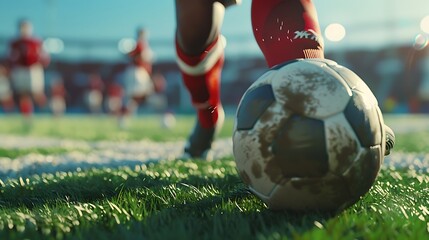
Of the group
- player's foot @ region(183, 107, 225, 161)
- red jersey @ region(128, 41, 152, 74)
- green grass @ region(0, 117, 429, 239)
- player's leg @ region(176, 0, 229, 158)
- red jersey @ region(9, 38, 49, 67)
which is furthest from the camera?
red jersey @ region(128, 41, 152, 74)

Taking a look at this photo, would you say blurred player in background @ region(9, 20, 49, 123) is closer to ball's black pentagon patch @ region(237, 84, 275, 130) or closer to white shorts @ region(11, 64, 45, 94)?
white shorts @ region(11, 64, 45, 94)

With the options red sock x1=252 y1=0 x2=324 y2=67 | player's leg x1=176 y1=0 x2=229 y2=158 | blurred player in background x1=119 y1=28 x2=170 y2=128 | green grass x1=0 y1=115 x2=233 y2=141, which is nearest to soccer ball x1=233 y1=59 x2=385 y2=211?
red sock x1=252 y1=0 x2=324 y2=67

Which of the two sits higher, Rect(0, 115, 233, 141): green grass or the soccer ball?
the soccer ball

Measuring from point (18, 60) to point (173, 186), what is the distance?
34.2ft

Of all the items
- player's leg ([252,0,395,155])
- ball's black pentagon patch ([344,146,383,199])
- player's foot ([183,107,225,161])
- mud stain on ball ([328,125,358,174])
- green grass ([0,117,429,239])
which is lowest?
player's foot ([183,107,225,161])

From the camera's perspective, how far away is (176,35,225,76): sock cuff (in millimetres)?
2959

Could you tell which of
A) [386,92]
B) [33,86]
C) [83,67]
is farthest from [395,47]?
[33,86]

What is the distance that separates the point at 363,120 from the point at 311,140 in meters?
0.20

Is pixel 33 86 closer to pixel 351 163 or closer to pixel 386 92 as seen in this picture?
pixel 351 163

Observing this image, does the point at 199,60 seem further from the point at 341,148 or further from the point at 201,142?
the point at 341,148

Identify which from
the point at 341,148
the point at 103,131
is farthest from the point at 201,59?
the point at 103,131

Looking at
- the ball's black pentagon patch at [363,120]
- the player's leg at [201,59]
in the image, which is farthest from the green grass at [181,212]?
the player's leg at [201,59]

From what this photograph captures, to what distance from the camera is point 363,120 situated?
60.2 inches

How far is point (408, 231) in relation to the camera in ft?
4.40
